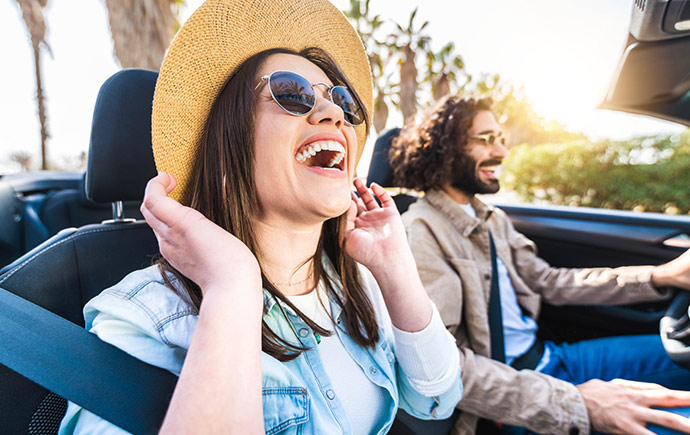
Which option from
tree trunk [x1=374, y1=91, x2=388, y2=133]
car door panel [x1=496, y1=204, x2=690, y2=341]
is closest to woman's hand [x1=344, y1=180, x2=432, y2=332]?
car door panel [x1=496, y1=204, x2=690, y2=341]

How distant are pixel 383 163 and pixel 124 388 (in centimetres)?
214

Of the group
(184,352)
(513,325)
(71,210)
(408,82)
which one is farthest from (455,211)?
(408,82)

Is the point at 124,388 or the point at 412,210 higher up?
the point at 412,210

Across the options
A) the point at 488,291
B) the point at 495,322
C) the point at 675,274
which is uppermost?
the point at 675,274

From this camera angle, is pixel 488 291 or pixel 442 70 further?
pixel 442 70

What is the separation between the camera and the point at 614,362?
6.21 ft

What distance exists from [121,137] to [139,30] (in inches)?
276

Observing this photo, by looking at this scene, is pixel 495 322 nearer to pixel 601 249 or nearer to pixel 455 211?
pixel 455 211

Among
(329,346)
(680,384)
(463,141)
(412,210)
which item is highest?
(463,141)

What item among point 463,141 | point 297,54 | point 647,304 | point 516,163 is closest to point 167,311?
point 297,54

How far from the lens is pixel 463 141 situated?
2.30 m

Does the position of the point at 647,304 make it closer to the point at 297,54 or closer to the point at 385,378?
the point at 385,378

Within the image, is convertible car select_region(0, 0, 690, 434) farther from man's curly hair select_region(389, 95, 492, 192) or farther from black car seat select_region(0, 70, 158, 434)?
man's curly hair select_region(389, 95, 492, 192)

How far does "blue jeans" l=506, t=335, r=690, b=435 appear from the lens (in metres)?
1.77
